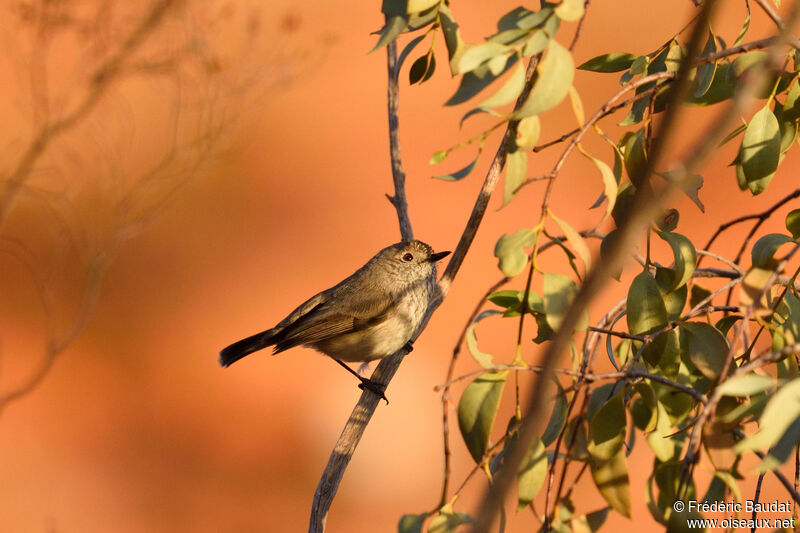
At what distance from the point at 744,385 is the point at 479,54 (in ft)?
1.91

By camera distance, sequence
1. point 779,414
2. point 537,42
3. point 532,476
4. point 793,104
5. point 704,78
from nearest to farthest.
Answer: point 779,414, point 537,42, point 532,476, point 704,78, point 793,104

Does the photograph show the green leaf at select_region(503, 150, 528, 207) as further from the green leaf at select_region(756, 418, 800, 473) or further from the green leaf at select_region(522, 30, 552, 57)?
the green leaf at select_region(756, 418, 800, 473)

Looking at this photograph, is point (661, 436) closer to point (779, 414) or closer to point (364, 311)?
point (779, 414)

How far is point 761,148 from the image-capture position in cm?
146

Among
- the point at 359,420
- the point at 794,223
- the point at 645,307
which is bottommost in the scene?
the point at 359,420

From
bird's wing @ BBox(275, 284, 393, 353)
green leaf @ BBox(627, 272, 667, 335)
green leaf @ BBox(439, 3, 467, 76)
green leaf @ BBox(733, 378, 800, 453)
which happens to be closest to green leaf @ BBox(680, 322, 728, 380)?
green leaf @ BBox(627, 272, 667, 335)

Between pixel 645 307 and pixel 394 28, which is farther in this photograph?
pixel 645 307

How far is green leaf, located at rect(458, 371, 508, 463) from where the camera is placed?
1.27m

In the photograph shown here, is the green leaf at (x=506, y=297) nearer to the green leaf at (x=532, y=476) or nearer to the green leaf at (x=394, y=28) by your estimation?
the green leaf at (x=532, y=476)

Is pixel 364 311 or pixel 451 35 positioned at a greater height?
pixel 364 311

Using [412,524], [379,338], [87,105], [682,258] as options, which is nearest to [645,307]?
[682,258]

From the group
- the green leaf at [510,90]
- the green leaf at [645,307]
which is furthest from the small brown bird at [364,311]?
the green leaf at [510,90]

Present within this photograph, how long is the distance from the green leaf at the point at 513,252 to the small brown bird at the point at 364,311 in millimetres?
1953

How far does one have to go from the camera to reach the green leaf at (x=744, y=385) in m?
0.97
